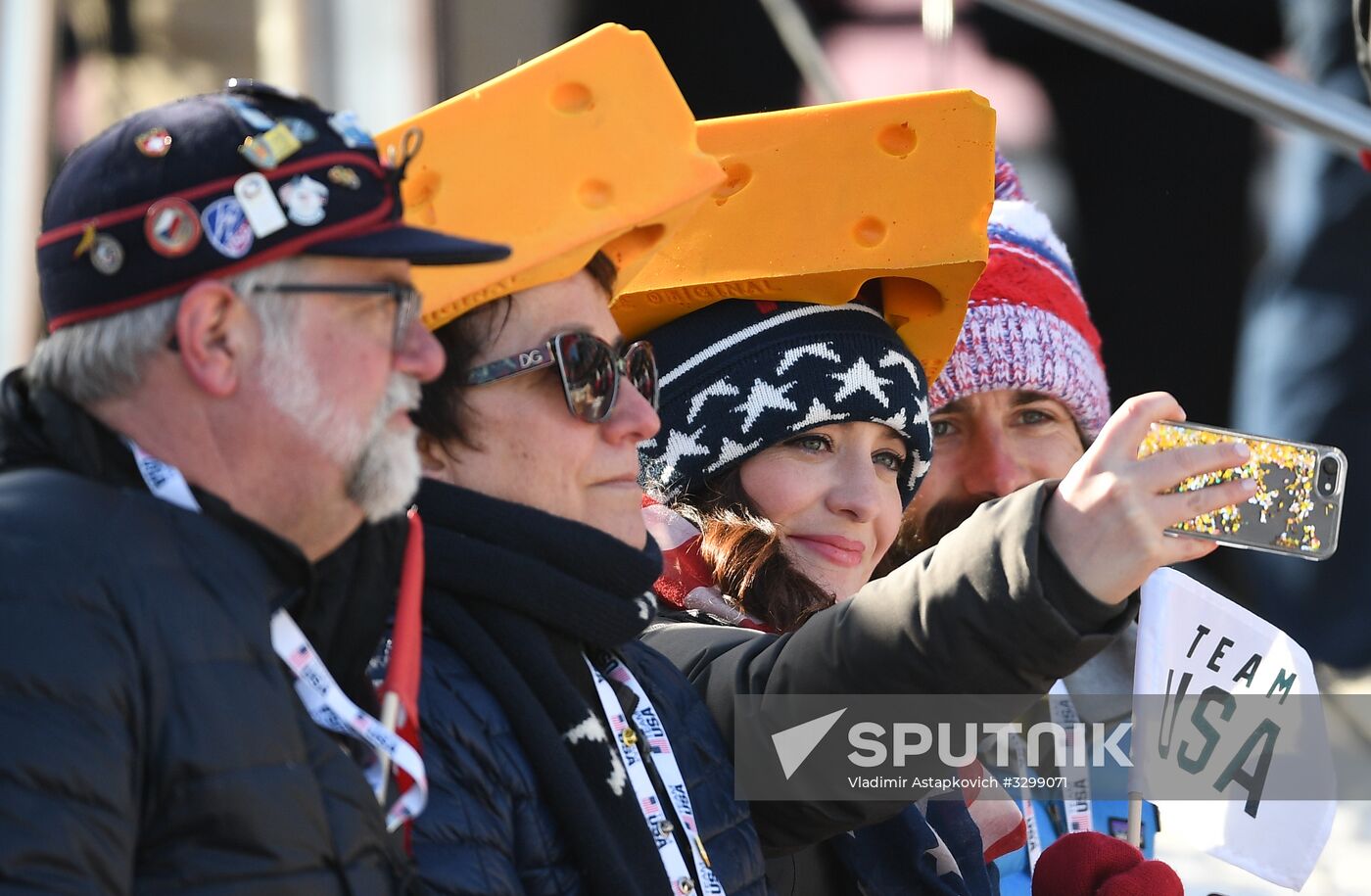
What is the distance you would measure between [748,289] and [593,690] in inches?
32.0

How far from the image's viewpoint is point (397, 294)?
1.62 meters

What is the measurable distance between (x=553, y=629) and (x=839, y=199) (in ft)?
2.89

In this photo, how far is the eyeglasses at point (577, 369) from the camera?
2010 millimetres

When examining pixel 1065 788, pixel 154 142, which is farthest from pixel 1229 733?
pixel 154 142

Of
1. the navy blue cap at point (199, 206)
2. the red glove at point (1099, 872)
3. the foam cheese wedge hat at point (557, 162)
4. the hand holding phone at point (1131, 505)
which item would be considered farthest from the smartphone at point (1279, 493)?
the navy blue cap at point (199, 206)

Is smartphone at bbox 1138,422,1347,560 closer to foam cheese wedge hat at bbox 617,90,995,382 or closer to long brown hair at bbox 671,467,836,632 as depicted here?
foam cheese wedge hat at bbox 617,90,995,382

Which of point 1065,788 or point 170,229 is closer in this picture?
point 170,229

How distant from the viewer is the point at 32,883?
4.07 ft

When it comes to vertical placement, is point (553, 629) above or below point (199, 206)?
below

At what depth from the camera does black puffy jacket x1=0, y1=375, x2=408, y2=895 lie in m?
1.28

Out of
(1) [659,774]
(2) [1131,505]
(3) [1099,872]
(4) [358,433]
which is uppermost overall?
(4) [358,433]

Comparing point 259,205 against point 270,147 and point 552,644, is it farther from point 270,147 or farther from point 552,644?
point 552,644

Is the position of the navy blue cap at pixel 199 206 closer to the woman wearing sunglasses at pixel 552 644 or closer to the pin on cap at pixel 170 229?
the pin on cap at pixel 170 229

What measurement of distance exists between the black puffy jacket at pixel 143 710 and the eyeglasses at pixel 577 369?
1.83 feet
